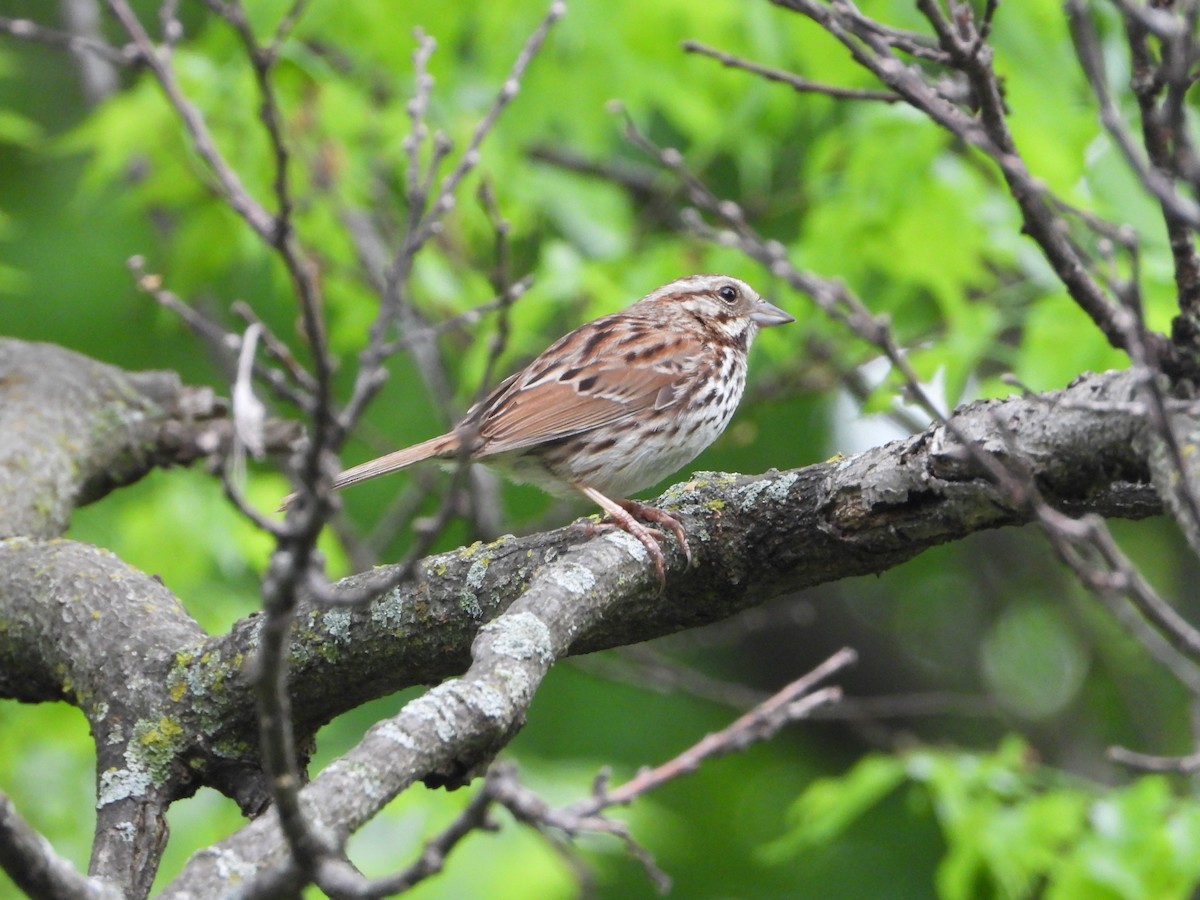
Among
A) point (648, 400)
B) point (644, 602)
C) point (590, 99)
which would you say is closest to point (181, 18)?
point (590, 99)

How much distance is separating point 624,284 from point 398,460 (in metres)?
2.86

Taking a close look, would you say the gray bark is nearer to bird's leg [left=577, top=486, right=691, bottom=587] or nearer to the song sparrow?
bird's leg [left=577, top=486, right=691, bottom=587]

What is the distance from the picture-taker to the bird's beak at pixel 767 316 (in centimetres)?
623

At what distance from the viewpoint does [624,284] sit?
7.36 metres

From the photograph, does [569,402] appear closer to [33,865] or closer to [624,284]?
[624,284]

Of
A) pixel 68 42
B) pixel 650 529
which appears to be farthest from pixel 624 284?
pixel 650 529

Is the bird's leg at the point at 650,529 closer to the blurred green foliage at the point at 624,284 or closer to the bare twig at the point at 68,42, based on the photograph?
the bare twig at the point at 68,42

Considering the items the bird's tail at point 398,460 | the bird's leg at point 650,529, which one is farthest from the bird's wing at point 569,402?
the bird's leg at point 650,529

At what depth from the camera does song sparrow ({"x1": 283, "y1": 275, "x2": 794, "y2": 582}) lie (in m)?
5.18

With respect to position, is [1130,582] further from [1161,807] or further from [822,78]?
[822,78]

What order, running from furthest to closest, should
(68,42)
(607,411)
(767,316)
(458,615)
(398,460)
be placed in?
1. (767,316)
2. (607,411)
3. (398,460)
4. (68,42)
5. (458,615)

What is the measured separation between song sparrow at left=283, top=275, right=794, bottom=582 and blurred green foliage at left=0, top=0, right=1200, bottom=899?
0.78 meters

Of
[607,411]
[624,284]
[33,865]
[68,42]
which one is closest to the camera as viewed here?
[33,865]

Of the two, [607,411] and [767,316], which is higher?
[767,316]
